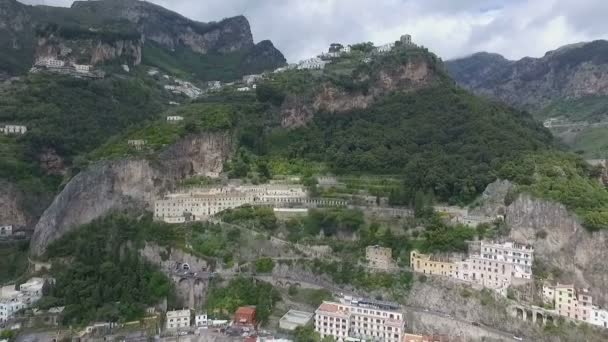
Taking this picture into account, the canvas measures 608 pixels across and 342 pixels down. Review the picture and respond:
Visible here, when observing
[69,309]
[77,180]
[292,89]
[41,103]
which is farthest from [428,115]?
[41,103]

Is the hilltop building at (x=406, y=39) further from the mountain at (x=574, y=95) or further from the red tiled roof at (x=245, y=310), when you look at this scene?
the red tiled roof at (x=245, y=310)

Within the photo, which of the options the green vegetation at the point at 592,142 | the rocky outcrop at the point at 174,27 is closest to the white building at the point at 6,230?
the green vegetation at the point at 592,142

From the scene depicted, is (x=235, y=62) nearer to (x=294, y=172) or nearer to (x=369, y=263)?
(x=294, y=172)

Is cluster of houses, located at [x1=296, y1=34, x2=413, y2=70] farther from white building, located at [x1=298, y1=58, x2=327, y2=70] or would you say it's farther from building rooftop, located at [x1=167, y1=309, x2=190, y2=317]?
building rooftop, located at [x1=167, y1=309, x2=190, y2=317]

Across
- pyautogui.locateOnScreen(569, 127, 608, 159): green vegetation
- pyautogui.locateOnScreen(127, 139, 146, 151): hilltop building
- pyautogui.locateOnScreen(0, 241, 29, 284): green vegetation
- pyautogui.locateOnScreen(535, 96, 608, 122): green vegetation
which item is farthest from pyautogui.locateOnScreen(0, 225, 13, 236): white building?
pyautogui.locateOnScreen(535, 96, 608, 122): green vegetation

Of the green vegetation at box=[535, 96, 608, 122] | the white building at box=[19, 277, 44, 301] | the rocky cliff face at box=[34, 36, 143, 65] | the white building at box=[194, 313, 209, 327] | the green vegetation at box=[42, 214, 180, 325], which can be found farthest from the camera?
the green vegetation at box=[535, 96, 608, 122]
